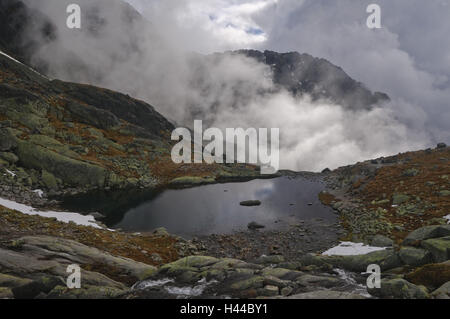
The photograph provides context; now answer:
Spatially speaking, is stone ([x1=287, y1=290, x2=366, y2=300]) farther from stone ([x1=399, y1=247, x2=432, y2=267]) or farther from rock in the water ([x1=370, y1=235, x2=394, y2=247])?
rock in the water ([x1=370, y1=235, x2=394, y2=247])

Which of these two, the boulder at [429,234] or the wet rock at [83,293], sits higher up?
the boulder at [429,234]

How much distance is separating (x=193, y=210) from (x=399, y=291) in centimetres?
4077

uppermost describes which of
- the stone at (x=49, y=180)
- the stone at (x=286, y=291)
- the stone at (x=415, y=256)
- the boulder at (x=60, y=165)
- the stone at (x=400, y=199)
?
the boulder at (x=60, y=165)

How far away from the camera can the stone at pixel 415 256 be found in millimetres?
17688

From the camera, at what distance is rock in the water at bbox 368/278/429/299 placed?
41.1 feet

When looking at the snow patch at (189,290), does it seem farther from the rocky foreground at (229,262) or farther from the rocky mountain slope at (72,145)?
the rocky mountain slope at (72,145)

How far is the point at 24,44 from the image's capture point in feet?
453

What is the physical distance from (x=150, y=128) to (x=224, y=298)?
400ft

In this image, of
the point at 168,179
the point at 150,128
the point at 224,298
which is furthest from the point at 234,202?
the point at 150,128

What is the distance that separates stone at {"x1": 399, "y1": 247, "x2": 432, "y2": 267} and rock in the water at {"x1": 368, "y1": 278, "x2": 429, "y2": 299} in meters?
5.69

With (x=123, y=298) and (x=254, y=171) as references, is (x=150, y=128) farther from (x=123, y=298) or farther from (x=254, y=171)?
(x=123, y=298)

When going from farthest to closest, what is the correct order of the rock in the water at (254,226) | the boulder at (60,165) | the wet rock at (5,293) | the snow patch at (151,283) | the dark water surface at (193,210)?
the boulder at (60,165) < the dark water surface at (193,210) < the rock in the water at (254,226) < the snow patch at (151,283) < the wet rock at (5,293)

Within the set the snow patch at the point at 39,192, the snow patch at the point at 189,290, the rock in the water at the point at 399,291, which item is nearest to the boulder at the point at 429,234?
the rock in the water at the point at 399,291

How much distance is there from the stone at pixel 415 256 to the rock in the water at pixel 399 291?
5.69 meters
